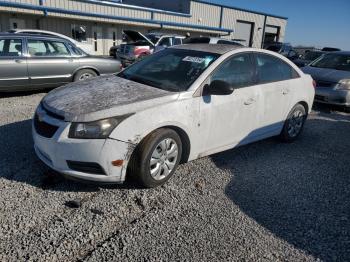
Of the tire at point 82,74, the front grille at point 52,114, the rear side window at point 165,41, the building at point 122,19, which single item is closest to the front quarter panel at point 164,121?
the front grille at point 52,114

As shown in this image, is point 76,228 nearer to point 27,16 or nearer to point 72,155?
point 72,155

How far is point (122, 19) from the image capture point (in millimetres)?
24500

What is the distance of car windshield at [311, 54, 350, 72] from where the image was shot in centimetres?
904

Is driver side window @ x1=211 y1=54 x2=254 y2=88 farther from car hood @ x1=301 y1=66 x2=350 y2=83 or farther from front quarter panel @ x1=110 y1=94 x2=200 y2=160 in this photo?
car hood @ x1=301 y1=66 x2=350 y2=83

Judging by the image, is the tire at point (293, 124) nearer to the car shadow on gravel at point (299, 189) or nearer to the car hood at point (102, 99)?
the car shadow on gravel at point (299, 189)

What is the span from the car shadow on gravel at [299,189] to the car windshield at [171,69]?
4.24 feet

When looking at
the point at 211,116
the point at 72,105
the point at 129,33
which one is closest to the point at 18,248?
the point at 72,105

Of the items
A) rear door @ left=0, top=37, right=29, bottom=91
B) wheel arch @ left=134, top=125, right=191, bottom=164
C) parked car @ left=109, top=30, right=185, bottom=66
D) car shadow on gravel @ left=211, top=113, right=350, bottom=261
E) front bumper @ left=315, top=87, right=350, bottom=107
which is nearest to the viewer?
car shadow on gravel @ left=211, top=113, right=350, bottom=261

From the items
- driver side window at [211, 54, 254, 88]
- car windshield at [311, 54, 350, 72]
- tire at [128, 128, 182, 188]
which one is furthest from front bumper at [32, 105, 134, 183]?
car windshield at [311, 54, 350, 72]

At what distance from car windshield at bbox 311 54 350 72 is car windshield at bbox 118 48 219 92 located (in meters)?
6.42

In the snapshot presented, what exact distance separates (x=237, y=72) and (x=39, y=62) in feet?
17.2

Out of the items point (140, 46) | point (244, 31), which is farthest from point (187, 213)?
point (244, 31)

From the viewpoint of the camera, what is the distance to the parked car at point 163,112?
310cm

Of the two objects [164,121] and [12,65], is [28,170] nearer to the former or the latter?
[164,121]
